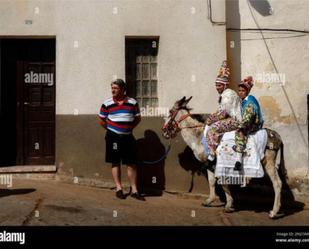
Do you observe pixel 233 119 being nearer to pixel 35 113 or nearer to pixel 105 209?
pixel 105 209

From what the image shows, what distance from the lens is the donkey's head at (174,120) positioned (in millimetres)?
8266

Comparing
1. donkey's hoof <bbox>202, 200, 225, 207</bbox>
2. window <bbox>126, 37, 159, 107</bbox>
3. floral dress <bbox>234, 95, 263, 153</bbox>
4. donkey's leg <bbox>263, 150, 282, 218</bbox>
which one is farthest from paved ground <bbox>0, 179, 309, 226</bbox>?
window <bbox>126, 37, 159, 107</bbox>

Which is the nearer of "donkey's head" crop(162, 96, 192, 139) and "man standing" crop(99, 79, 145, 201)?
"man standing" crop(99, 79, 145, 201)

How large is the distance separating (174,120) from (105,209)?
2127 mm

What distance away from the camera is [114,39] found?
29.8ft

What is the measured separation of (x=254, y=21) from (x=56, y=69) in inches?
166

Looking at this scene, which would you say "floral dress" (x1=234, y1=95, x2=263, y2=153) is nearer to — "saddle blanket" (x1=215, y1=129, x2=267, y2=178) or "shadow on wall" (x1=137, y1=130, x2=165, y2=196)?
"saddle blanket" (x1=215, y1=129, x2=267, y2=178)

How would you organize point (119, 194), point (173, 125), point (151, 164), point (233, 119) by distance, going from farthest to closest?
point (151, 164) → point (173, 125) → point (119, 194) → point (233, 119)

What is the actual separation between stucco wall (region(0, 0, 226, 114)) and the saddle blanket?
1.80 metres

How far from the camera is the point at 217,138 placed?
7613 mm

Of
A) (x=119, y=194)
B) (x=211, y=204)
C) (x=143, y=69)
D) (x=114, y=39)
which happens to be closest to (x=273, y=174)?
(x=211, y=204)

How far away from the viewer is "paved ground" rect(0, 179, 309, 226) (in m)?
6.67
